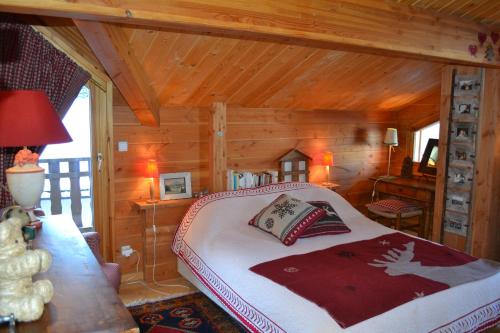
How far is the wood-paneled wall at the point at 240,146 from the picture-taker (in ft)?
12.0

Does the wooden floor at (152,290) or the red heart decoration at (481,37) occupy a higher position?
the red heart decoration at (481,37)

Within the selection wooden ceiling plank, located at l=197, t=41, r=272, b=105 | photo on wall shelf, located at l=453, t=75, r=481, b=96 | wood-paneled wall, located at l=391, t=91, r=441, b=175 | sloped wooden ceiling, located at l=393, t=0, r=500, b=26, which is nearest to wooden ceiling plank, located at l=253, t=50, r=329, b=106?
wooden ceiling plank, located at l=197, t=41, r=272, b=105

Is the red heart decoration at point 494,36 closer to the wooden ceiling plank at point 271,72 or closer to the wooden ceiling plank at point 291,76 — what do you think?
the wooden ceiling plank at point 291,76

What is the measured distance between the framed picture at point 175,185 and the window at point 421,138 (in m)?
3.00

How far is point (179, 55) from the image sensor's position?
9.73 ft

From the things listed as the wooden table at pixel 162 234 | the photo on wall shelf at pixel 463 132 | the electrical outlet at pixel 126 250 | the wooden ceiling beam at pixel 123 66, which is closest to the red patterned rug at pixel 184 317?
the wooden table at pixel 162 234

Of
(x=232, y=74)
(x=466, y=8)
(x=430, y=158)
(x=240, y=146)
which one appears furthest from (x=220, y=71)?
(x=430, y=158)

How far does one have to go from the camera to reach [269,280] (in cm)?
235

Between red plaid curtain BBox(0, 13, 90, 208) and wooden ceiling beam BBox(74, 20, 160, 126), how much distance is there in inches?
13.9

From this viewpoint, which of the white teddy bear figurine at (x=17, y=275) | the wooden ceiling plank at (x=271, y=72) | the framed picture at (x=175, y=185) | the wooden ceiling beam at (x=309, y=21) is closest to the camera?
the white teddy bear figurine at (x=17, y=275)

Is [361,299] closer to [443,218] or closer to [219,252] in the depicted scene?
[219,252]

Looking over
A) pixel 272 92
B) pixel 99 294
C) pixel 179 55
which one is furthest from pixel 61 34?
pixel 99 294

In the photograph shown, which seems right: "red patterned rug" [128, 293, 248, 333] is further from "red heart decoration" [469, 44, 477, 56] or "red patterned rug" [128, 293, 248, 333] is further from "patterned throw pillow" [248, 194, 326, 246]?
"red heart decoration" [469, 44, 477, 56]

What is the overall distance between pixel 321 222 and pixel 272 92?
1372 millimetres
